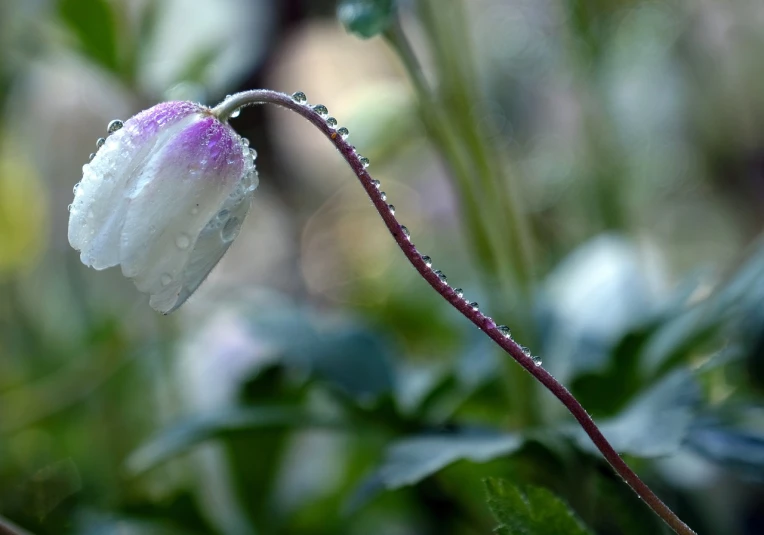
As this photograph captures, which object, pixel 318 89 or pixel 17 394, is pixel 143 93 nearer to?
pixel 17 394

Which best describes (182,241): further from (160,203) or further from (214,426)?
(214,426)

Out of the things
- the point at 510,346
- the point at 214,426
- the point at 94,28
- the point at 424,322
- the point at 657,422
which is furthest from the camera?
the point at 424,322

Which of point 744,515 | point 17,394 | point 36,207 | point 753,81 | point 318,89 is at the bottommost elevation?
point 744,515

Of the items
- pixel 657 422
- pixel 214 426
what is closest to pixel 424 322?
pixel 214 426

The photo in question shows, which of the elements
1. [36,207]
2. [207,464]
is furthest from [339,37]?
[207,464]

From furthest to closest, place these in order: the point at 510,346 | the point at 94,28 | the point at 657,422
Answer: the point at 94,28
the point at 657,422
the point at 510,346

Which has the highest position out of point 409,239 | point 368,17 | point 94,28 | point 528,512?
point 94,28
